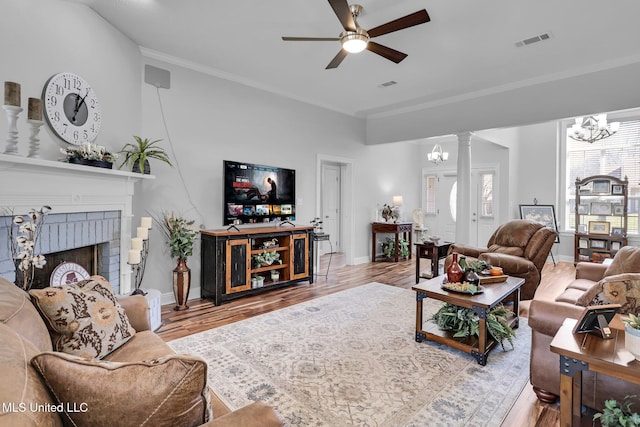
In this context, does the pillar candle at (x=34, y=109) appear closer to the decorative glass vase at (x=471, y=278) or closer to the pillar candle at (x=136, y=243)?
the pillar candle at (x=136, y=243)

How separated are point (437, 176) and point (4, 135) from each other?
8058 mm

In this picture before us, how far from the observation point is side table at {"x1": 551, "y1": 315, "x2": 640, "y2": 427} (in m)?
1.42

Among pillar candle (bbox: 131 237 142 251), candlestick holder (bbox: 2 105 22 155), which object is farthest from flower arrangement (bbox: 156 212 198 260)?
candlestick holder (bbox: 2 105 22 155)

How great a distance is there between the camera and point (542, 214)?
712 centimetres

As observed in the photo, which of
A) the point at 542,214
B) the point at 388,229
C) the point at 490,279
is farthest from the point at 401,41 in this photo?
the point at 542,214

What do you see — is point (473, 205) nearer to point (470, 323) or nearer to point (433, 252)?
point (433, 252)

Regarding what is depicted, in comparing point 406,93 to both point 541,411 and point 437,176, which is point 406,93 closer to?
point 437,176

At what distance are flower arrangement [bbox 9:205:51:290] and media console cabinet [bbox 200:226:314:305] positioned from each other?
1.87 metres

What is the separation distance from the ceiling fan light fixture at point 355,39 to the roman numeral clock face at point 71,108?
7.62ft

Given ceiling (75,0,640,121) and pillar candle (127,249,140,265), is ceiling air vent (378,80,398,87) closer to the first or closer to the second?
ceiling (75,0,640,121)

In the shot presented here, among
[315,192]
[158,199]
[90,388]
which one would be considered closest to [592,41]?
[315,192]

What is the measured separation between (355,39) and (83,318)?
279 centimetres

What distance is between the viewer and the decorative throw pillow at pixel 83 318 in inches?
59.3

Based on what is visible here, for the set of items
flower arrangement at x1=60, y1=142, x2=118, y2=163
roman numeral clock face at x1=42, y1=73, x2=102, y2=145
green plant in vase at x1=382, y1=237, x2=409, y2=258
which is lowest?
green plant in vase at x1=382, y1=237, x2=409, y2=258
